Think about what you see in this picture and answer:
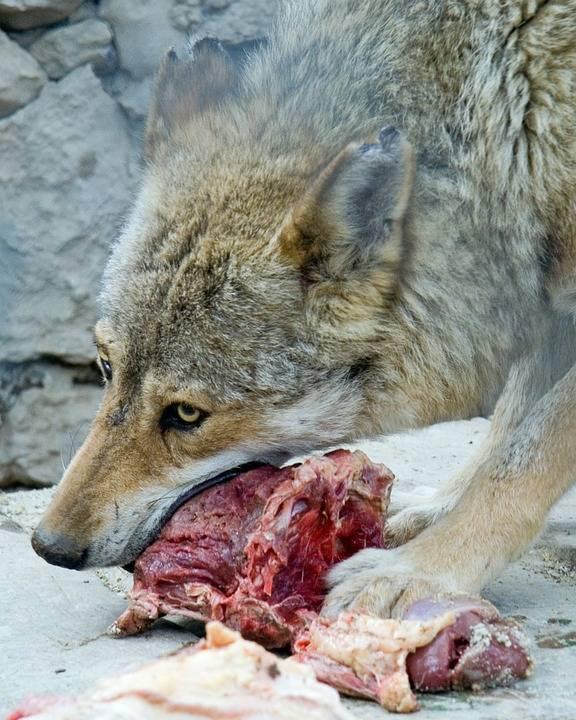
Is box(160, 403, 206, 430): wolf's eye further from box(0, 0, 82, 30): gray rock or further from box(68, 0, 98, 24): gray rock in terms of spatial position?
box(68, 0, 98, 24): gray rock

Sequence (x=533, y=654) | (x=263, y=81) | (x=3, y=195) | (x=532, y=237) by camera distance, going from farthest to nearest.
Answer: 1. (x=3, y=195)
2. (x=263, y=81)
3. (x=532, y=237)
4. (x=533, y=654)

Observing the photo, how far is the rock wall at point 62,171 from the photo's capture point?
6969 millimetres

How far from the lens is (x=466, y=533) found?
11.5ft

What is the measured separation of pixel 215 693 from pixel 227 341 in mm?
1556

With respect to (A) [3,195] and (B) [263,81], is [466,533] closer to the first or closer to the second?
(B) [263,81]

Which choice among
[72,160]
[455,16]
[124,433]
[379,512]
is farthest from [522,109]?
[72,160]

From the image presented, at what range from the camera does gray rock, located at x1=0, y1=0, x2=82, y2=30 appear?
6.74m

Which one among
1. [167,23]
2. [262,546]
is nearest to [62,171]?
[167,23]

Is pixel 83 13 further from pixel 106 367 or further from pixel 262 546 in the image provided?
pixel 262 546

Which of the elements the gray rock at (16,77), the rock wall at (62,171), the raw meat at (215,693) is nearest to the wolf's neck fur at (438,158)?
the raw meat at (215,693)

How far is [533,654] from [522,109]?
1.58 metres

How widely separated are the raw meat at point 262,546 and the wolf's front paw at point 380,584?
0.07 meters

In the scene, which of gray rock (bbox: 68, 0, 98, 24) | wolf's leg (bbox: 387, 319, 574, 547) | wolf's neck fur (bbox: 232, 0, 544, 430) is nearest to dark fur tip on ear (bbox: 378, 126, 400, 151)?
wolf's neck fur (bbox: 232, 0, 544, 430)

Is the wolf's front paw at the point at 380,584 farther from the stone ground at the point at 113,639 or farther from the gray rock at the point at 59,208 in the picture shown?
the gray rock at the point at 59,208
